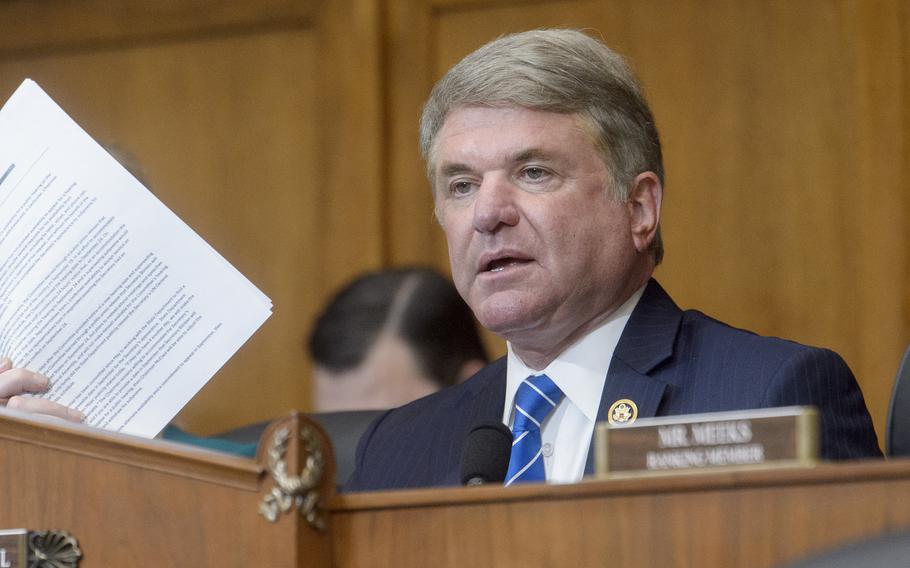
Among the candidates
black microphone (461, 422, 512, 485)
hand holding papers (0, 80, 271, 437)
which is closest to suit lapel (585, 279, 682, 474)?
black microphone (461, 422, 512, 485)

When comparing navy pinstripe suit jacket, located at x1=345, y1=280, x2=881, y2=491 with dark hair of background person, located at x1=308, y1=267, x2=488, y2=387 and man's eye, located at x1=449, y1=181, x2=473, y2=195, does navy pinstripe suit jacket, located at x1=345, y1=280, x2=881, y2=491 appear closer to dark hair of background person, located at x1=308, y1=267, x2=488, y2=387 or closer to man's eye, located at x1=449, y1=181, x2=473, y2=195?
man's eye, located at x1=449, y1=181, x2=473, y2=195

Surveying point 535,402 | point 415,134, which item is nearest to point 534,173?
point 535,402

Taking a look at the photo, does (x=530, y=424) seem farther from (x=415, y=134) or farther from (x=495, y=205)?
(x=415, y=134)

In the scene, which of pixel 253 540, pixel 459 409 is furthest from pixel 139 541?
pixel 459 409

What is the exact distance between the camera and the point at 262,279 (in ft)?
13.1

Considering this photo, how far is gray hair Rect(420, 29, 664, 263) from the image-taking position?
2.03 m

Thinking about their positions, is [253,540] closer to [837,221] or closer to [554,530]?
[554,530]

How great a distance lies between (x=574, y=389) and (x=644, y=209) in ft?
1.03

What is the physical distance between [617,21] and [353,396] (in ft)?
4.03

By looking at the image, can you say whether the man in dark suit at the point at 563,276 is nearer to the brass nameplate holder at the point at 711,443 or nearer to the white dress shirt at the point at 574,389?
the white dress shirt at the point at 574,389

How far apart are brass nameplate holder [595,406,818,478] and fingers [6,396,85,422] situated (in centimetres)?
72

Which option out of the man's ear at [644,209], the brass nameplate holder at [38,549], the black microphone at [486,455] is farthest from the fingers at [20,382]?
the man's ear at [644,209]

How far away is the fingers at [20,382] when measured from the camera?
1.69m

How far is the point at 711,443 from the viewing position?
1.17 meters
